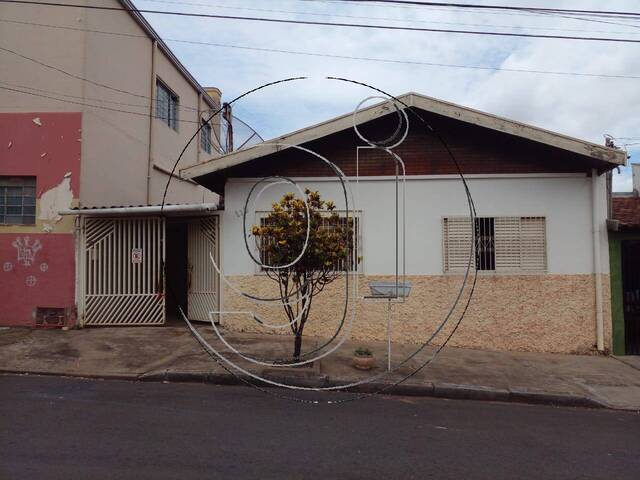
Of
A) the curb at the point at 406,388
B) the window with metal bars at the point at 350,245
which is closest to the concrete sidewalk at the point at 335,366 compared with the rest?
the curb at the point at 406,388

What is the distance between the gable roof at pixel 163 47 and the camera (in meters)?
12.3

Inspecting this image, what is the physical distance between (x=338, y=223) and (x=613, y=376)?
4.89 metres

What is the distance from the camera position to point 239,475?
12.5 ft

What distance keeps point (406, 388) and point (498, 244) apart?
412cm

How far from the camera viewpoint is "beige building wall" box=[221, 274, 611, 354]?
30.6 feet

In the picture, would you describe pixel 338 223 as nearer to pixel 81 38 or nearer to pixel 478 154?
pixel 478 154

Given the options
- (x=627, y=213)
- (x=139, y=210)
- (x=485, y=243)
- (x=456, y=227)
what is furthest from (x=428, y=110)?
(x=139, y=210)

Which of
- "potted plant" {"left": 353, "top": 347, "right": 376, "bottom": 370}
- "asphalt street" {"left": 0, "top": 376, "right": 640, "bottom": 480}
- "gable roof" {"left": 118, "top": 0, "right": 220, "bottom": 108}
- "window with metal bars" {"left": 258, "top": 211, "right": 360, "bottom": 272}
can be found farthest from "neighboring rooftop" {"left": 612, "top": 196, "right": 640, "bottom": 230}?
"gable roof" {"left": 118, "top": 0, "right": 220, "bottom": 108}

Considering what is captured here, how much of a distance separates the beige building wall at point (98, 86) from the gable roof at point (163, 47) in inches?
5.7

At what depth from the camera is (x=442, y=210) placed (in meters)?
9.64

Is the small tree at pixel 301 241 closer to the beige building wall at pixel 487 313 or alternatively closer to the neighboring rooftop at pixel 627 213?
the beige building wall at pixel 487 313

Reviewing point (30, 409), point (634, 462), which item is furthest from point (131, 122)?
point (634, 462)

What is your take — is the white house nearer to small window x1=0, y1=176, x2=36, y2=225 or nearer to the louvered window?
the louvered window

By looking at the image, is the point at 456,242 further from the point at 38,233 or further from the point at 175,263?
the point at 38,233
